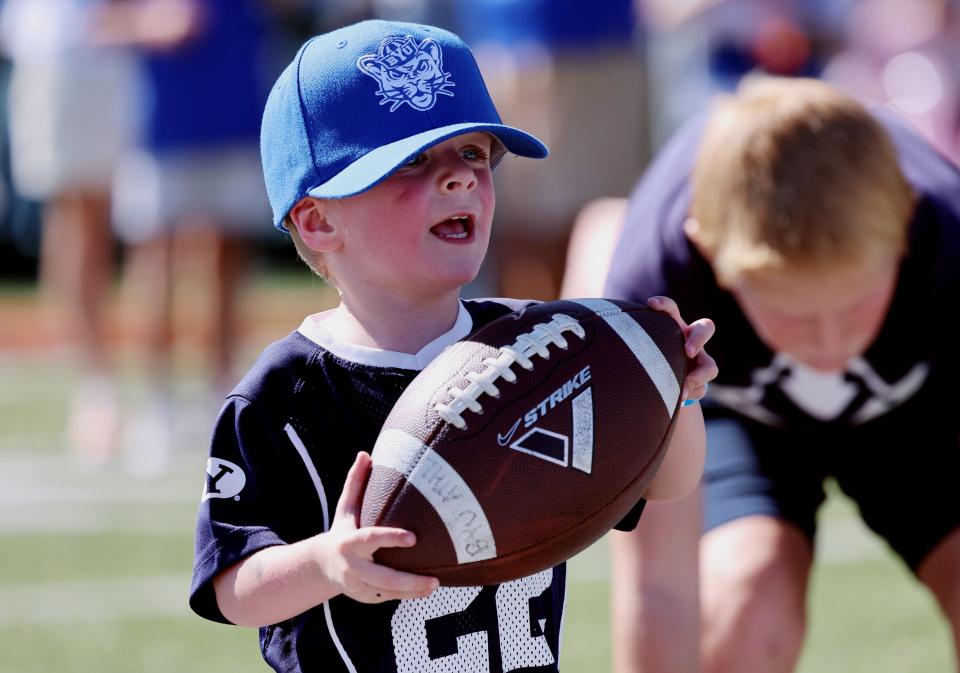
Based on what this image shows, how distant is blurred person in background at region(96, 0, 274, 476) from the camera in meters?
6.52

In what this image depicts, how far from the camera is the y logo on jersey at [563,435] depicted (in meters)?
2.05

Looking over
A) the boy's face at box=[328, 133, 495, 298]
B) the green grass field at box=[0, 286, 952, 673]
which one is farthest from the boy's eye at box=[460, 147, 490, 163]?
the green grass field at box=[0, 286, 952, 673]

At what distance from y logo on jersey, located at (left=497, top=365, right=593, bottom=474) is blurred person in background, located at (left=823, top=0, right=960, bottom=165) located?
4.80m

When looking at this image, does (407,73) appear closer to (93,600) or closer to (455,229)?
(455,229)

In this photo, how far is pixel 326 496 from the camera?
2.18 meters

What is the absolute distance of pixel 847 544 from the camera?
492cm

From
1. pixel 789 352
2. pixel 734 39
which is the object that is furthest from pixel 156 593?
pixel 734 39

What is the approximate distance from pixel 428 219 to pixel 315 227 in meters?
0.19

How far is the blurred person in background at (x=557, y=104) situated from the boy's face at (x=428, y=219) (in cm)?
458

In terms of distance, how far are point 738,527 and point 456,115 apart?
1.32m

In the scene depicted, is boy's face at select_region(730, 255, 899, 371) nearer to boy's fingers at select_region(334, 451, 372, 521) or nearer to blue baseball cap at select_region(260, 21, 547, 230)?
blue baseball cap at select_region(260, 21, 547, 230)

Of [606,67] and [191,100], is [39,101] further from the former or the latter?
[606,67]

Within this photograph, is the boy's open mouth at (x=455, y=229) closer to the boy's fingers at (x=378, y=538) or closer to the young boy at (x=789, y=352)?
the boy's fingers at (x=378, y=538)

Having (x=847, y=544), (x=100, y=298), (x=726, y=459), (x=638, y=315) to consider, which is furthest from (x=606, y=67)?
(x=638, y=315)
